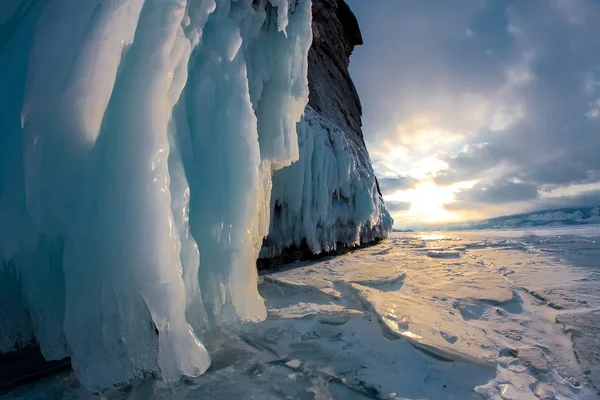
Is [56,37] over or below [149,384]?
over

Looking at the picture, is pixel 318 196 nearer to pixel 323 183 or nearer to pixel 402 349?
pixel 323 183

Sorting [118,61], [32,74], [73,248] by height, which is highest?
[118,61]

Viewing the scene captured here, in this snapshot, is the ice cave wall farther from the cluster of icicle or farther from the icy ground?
the icy ground

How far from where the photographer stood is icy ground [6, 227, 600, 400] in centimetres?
178

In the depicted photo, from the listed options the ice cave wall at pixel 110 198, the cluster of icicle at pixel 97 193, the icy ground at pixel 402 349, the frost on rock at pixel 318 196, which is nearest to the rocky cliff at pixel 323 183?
the frost on rock at pixel 318 196

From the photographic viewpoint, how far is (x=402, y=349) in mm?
2254

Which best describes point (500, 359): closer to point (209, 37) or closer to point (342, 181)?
point (209, 37)

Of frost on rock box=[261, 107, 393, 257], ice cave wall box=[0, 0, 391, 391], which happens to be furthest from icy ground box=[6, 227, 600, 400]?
frost on rock box=[261, 107, 393, 257]

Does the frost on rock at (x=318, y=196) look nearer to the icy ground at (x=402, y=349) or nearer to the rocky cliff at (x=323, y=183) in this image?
the rocky cliff at (x=323, y=183)

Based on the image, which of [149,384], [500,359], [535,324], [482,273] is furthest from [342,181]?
[149,384]

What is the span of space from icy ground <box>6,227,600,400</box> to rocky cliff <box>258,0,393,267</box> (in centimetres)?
302

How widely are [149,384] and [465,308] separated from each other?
10.9 feet

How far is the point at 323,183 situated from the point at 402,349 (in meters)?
5.85

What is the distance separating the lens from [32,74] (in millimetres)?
1385
